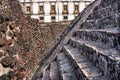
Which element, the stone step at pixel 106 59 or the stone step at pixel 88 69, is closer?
the stone step at pixel 106 59

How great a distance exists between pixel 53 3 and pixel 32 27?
27.0 m

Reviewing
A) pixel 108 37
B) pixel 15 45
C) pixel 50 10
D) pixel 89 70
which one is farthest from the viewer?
pixel 50 10

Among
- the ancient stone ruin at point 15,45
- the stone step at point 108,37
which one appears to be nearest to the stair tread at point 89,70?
the stone step at point 108,37

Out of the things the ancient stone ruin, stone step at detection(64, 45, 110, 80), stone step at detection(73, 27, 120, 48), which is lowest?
the ancient stone ruin

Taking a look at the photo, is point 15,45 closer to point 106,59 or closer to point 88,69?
point 88,69

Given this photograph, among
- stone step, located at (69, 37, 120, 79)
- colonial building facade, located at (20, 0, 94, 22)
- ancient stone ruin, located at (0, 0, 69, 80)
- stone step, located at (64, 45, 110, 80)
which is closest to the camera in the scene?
stone step, located at (69, 37, 120, 79)

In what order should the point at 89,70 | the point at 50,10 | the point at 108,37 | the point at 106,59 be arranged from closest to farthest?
the point at 106,59 < the point at 89,70 < the point at 108,37 < the point at 50,10

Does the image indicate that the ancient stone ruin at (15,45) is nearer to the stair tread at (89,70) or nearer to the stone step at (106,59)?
the stair tread at (89,70)

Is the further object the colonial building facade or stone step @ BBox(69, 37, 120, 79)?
the colonial building facade

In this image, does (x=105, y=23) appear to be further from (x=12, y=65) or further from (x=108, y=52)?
(x=12, y=65)

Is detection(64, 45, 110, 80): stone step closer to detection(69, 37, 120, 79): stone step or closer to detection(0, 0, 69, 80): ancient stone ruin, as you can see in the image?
A: detection(69, 37, 120, 79): stone step

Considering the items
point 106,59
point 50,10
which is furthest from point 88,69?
point 50,10

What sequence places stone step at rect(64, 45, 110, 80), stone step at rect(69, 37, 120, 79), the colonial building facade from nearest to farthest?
stone step at rect(69, 37, 120, 79)
stone step at rect(64, 45, 110, 80)
the colonial building facade

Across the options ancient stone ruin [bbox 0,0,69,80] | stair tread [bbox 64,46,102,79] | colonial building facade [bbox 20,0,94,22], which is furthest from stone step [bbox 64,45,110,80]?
colonial building facade [bbox 20,0,94,22]
